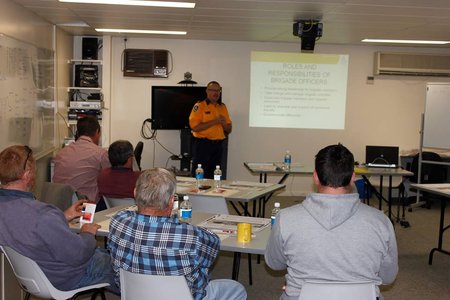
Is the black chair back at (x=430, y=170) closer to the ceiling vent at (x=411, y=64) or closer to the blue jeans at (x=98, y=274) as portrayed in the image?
the ceiling vent at (x=411, y=64)

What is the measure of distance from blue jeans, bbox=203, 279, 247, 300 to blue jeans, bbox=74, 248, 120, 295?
24.8 inches

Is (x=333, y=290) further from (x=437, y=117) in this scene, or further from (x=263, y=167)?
(x=437, y=117)

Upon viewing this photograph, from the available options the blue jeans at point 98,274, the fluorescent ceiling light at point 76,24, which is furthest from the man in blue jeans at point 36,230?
the fluorescent ceiling light at point 76,24

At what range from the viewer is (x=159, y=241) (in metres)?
2.31

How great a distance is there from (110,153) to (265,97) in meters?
4.74

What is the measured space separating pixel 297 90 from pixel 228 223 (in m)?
5.33

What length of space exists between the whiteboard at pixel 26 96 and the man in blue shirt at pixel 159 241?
9.60 feet

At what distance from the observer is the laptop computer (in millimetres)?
6621

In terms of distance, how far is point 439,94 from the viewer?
310 inches

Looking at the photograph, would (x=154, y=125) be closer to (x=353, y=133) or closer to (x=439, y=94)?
(x=353, y=133)

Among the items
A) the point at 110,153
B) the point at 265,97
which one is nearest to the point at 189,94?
the point at 265,97

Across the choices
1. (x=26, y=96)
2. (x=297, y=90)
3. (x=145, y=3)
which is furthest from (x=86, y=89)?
(x=297, y=90)

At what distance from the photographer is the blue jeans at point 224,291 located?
2715 millimetres

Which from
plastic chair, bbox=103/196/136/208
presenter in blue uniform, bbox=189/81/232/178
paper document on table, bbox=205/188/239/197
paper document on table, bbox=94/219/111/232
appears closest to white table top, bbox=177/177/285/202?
paper document on table, bbox=205/188/239/197
